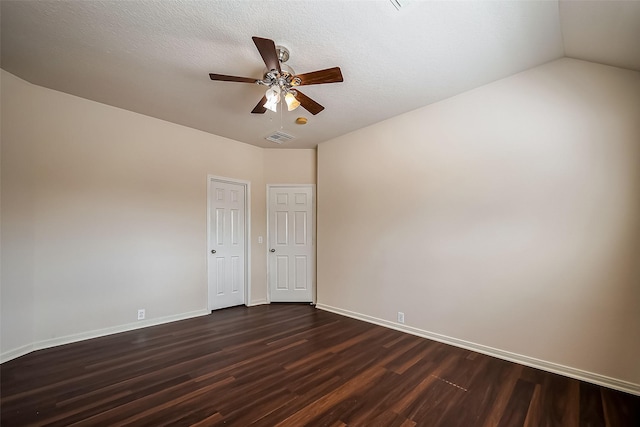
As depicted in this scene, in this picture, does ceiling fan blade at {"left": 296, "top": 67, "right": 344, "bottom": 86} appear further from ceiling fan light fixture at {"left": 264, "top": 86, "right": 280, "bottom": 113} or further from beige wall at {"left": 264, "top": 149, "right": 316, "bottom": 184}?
beige wall at {"left": 264, "top": 149, "right": 316, "bottom": 184}

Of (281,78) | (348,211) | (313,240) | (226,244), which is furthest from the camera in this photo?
(313,240)

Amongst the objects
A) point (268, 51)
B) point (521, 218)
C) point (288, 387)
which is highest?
point (268, 51)

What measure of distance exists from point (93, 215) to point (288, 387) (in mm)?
3080

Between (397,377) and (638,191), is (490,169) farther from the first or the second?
(397,377)

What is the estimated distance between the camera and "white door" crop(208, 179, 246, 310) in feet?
14.4

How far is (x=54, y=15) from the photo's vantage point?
195 cm

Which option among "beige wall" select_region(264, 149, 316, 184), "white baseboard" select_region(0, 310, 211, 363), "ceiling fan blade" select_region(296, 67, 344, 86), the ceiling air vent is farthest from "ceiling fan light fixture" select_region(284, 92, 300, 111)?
"white baseboard" select_region(0, 310, 211, 363)

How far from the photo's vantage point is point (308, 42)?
222 centimetres

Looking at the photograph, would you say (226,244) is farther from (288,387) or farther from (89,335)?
(288,387)

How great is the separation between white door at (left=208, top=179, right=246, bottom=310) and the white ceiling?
5.88 ft

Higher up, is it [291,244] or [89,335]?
[291,244]

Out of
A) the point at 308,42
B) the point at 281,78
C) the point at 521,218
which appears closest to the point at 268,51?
the point at 281,78

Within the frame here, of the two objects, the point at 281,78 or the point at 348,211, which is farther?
the point at 348,211

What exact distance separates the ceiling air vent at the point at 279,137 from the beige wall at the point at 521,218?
139 cm
